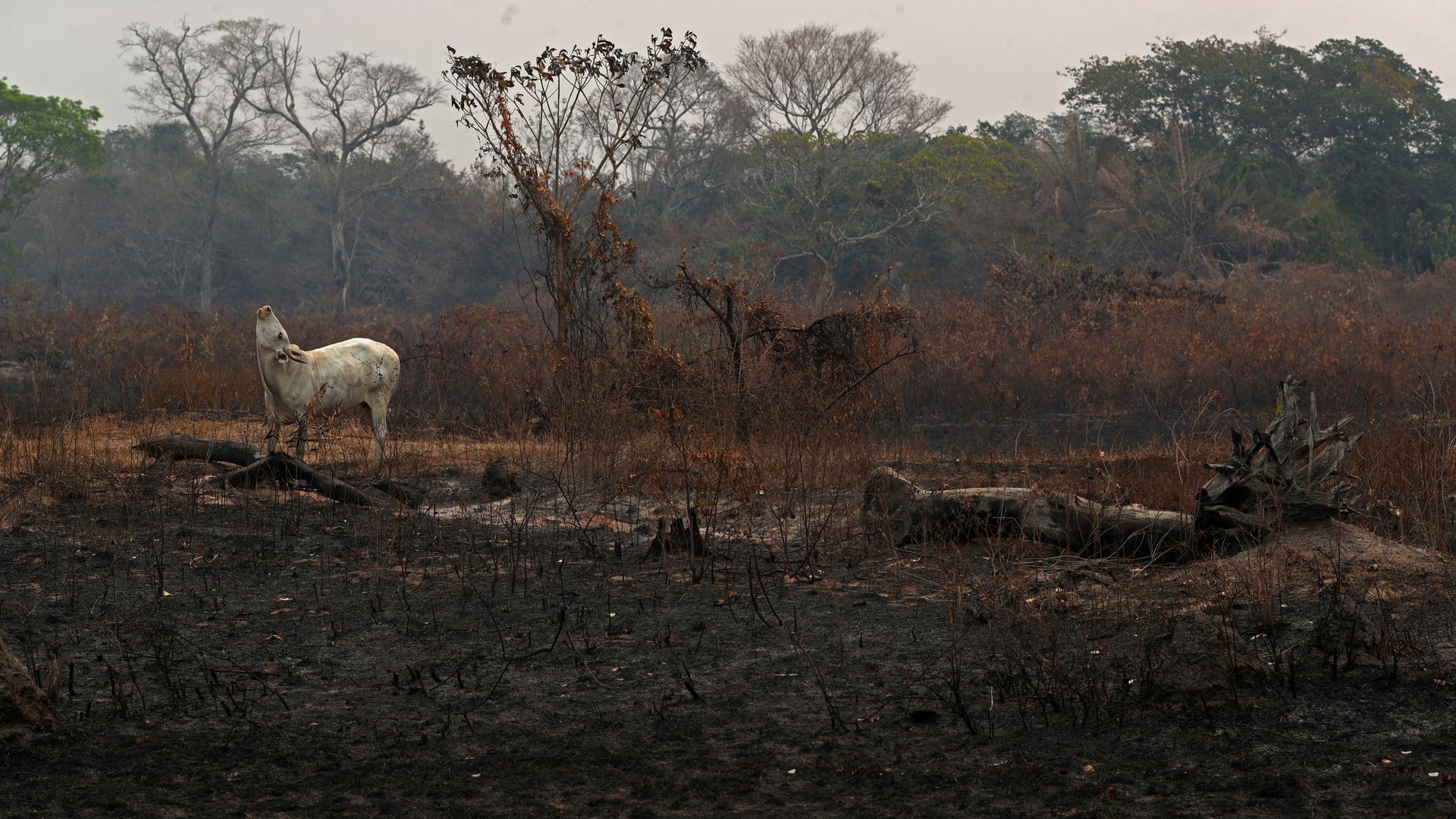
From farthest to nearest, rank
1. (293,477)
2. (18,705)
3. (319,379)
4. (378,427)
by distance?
(378,427) < (319,379) < (293,477) < (18,705)

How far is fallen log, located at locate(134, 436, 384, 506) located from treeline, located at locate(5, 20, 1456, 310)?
54.7ft

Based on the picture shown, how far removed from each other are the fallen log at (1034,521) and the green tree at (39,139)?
34496mm

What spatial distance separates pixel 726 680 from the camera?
4.78m

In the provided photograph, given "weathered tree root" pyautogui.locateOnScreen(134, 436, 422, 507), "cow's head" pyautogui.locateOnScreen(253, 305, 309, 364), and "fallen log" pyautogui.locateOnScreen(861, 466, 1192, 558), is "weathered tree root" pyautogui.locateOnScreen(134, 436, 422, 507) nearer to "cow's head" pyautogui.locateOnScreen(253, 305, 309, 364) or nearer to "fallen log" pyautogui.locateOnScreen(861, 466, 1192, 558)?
"cow's head" pyautogui.locateOnScreen(253, 305, 309, 364)

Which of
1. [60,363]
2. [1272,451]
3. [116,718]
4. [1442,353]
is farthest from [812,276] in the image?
[116,718]

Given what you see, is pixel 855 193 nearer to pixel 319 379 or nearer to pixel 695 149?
pixel 695 149

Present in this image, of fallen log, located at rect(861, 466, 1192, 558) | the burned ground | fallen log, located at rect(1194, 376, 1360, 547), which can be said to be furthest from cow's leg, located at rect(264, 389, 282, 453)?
fallen log, located at rect(1194, 376, 1360, 547)

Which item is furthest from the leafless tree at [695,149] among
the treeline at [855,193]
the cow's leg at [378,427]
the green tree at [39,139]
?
the cow's leg at [378,427]

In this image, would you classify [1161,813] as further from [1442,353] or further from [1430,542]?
[1442,353]

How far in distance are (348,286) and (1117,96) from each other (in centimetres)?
2308

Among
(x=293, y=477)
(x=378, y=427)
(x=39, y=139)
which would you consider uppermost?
(x=39, y=139)

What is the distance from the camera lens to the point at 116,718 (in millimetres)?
4285

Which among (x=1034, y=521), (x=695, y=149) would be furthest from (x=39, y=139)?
(x=1034, y=521)

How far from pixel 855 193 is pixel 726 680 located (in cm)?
3008
